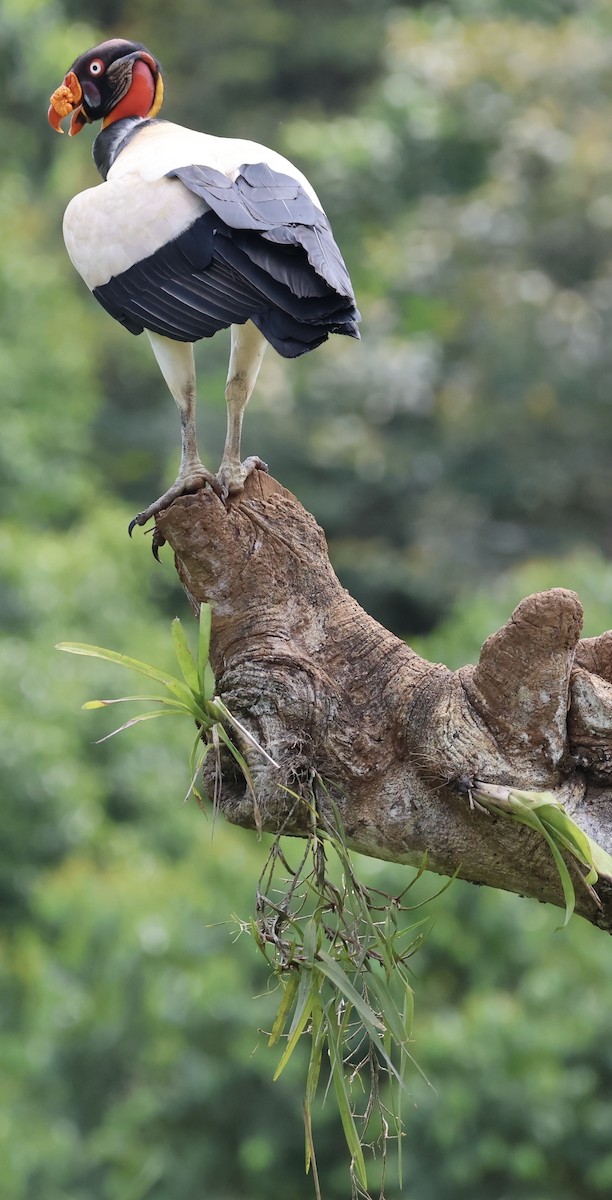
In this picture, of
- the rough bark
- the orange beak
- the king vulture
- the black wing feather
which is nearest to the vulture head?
the orange beak

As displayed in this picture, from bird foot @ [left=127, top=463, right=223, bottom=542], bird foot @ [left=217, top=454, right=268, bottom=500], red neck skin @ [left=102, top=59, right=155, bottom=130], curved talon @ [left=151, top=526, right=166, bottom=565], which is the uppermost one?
red neck skin @ [left=102, top=59, right=155, bottom=130]

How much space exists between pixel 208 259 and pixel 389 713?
0.91 m

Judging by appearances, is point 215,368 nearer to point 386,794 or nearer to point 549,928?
point 549,928

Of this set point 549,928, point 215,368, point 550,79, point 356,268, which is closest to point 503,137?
point 550,79

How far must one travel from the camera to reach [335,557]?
15266 mm

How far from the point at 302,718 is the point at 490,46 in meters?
11.8

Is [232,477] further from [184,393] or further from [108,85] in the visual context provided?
[108,85]

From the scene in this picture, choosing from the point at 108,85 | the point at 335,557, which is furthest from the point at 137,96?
the point at 335,557

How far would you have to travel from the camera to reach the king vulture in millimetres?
2746

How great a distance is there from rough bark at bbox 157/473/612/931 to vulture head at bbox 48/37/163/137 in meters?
1.11

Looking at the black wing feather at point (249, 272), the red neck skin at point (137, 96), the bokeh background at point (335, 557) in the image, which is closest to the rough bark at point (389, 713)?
the black wing feather at point (249, 272)

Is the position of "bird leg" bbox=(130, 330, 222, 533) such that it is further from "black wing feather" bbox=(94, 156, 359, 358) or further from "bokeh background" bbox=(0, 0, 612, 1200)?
"bokeh background" bbox=(0, 0, 612, 1200)

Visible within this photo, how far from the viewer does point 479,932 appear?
6.51 m

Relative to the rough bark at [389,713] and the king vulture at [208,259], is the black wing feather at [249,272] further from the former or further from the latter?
the rough bark at [389,713]
